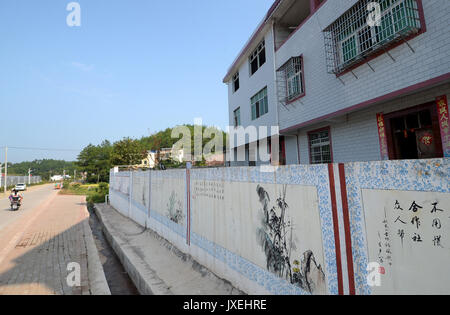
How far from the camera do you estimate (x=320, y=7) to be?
767 centimetres

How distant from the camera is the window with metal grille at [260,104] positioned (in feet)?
38.2

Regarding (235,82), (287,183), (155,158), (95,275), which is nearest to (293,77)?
(235,82)

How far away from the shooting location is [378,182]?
206 centimetres

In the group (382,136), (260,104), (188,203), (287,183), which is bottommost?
(188,203)

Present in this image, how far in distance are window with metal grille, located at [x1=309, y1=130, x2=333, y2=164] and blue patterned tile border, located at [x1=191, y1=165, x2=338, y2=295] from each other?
5151 mm

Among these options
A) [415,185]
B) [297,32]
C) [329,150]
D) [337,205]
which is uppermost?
[297,32]

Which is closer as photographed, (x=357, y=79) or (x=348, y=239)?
(x=348, y=239)

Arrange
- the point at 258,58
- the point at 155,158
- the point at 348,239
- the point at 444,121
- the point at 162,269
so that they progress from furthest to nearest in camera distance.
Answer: the point at 155,158 < the point at 258,58 < the point at 162,269 < the point at 444,121 < the point at 348,239

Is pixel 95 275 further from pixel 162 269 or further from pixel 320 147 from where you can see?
pixel 320 147

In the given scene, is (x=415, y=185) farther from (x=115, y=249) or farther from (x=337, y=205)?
(x=115, y=249)

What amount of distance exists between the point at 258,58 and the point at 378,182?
38.2ft

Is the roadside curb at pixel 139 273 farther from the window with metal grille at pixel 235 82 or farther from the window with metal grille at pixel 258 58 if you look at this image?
the window with metal grille at pixel 235 82

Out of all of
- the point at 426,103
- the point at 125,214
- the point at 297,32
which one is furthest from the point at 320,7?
the point at 125,214
